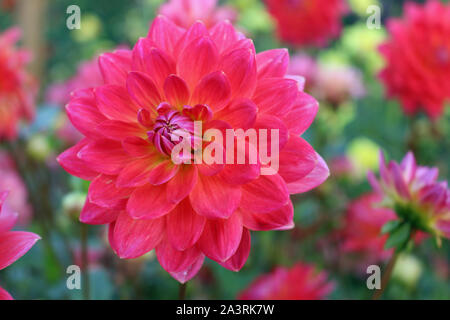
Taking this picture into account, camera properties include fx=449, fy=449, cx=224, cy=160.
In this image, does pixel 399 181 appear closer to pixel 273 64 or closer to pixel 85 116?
pixel 273 64

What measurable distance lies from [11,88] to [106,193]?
1.65 feet

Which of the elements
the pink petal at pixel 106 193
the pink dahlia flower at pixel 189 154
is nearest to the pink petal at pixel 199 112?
the pink dahlia flower at pixel 189 154

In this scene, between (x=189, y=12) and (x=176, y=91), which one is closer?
(x=176, y=91)

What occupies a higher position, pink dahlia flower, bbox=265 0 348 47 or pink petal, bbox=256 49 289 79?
pink dahlia flower, bbox=265 0 348 47

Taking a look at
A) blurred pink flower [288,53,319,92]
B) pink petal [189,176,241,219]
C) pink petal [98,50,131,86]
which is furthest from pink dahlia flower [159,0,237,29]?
pink petal [189,176,241,219]

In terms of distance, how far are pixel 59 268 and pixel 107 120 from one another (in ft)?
1.68

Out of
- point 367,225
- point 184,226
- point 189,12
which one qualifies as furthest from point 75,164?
point 367,225

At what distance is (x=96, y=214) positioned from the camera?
0.47m

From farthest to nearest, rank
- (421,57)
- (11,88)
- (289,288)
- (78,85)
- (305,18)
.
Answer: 1. (305,18)
2. (78,85)
3. (421,57)
4. (11,88)
5. (289,288)

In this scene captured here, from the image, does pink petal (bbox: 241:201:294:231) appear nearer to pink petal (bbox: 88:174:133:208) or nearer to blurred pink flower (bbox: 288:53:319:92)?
pink petal (bbox: 88:174:133:208)

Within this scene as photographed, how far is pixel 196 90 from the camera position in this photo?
477 millimetres

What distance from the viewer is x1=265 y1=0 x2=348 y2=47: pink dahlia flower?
1.33 metres

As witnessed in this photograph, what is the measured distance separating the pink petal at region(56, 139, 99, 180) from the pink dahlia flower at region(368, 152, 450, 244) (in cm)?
36

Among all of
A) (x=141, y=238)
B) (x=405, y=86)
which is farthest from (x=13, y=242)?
(x=405, y=86)
